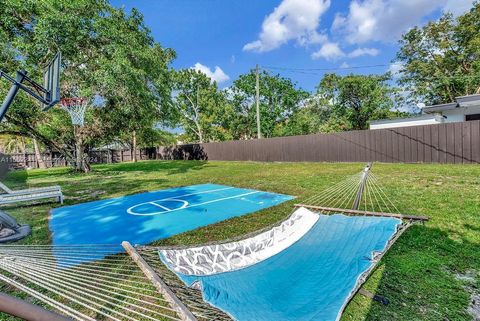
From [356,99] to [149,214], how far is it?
805 inches

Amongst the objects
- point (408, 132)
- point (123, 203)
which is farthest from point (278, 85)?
point (123, 203)

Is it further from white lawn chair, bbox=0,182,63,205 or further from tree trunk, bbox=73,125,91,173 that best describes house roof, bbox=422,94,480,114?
tree trunk, bbox=73,125,91,173

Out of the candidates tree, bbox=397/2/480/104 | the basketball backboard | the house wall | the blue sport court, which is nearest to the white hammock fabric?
the blue sport court

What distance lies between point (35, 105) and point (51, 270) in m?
12.4

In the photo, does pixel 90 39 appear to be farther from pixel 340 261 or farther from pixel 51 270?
pixel 340 261

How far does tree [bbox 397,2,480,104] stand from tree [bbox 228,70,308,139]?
430 inches

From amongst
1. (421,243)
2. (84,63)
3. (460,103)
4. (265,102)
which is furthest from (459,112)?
(84,63)

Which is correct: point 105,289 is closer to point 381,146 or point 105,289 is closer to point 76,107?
point 76,107

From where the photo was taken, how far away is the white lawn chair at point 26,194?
19.2 ft

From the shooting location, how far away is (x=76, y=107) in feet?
33.7

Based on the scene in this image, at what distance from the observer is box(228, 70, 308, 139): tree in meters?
27.2

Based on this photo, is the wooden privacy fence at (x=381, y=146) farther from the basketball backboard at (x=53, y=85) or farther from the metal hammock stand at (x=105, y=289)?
the basketball backboard at (x=53, y=85)

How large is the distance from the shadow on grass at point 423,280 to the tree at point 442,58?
17745 millimetres

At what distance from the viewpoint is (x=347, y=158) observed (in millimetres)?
13000
